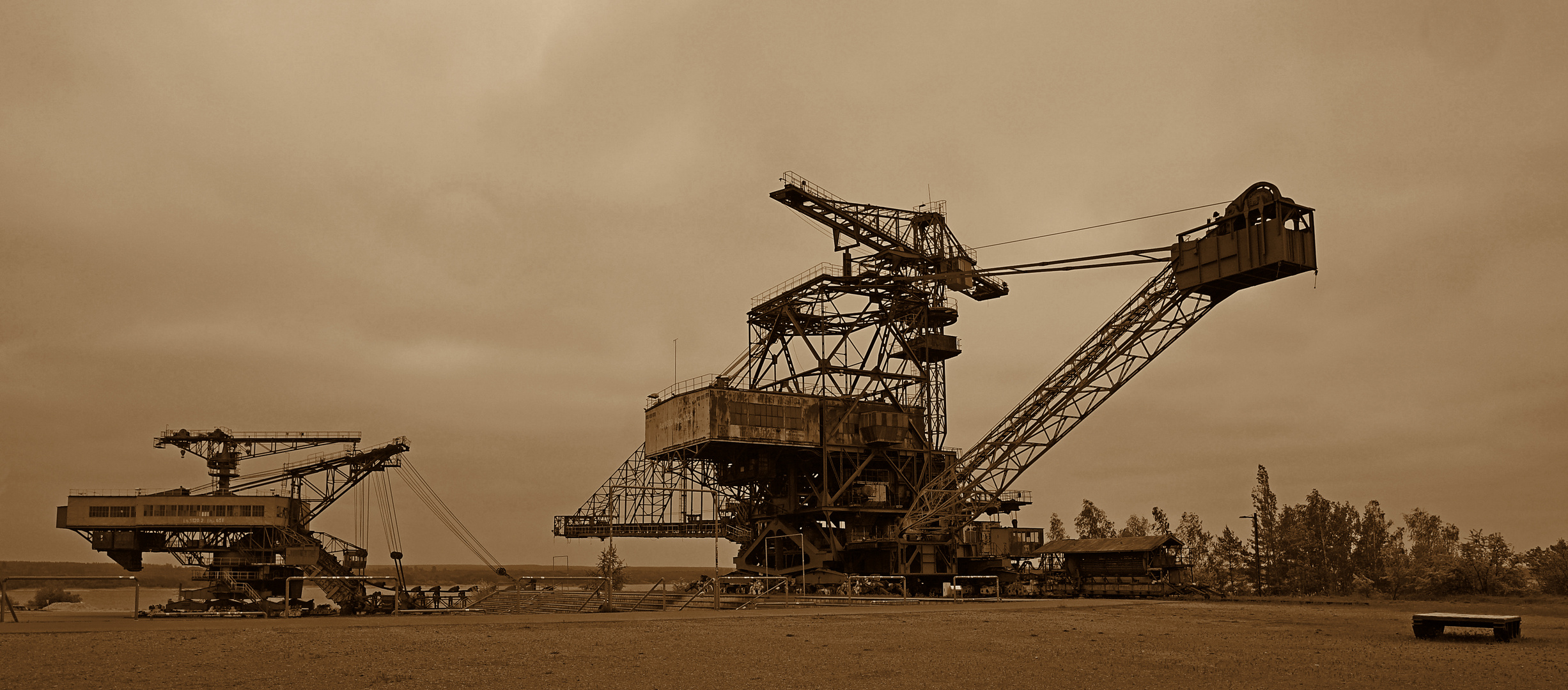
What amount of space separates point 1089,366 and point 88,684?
168 feet

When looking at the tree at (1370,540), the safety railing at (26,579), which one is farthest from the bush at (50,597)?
the tree at (1370,540)

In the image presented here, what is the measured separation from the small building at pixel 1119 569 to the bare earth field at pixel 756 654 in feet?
86.1

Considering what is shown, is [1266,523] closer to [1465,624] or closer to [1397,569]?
[1397,569]

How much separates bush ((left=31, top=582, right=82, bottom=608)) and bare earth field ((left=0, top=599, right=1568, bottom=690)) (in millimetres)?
28186

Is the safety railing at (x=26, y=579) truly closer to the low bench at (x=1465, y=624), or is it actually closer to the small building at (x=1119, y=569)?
the low bench at (x=1465, y=624)

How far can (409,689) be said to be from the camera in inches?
616

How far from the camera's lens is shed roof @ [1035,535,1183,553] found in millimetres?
57062

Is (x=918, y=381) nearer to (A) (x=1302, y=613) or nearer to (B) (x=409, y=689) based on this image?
(A) (x=1302, y=613)

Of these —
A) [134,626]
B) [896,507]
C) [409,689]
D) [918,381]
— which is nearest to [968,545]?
[896,507]

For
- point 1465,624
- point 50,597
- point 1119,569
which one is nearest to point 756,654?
point 1465,624

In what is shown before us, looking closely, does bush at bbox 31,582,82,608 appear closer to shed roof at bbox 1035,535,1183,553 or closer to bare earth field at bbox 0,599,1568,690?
bare earth field at bbox 0,599,1568,690

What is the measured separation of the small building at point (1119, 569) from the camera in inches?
2211

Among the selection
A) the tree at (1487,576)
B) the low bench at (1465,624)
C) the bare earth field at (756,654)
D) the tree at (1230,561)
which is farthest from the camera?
the tree at (1230,561)

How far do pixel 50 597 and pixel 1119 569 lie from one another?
6095 centimetres
